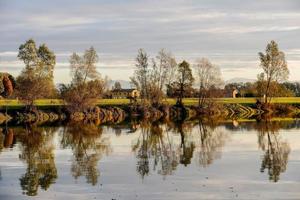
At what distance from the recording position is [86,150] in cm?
3244

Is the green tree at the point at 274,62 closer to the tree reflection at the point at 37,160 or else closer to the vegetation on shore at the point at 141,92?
the vegetation on shore at the point at 141,92

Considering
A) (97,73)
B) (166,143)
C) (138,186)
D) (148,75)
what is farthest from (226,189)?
(148,75)

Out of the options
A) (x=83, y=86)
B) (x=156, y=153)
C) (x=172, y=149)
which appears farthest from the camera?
(x=83, y=86)

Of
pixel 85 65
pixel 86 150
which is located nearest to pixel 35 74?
pixel 85 65

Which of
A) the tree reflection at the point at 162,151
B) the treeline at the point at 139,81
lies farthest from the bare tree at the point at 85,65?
the tree reflection at the point at 162,151

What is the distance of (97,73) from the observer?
77500 mm

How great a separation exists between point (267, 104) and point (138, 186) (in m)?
67.2

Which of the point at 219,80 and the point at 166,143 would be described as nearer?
the point at 166,143

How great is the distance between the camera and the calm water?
19266 millimetres

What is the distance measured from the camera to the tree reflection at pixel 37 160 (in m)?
21.0

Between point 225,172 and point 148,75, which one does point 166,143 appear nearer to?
point 225,172

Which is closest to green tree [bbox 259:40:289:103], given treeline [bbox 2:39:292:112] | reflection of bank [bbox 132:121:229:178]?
treeline [bbox 2:39:292:112]

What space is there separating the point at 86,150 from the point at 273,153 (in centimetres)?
972

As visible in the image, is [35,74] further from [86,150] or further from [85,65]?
[86,150]
